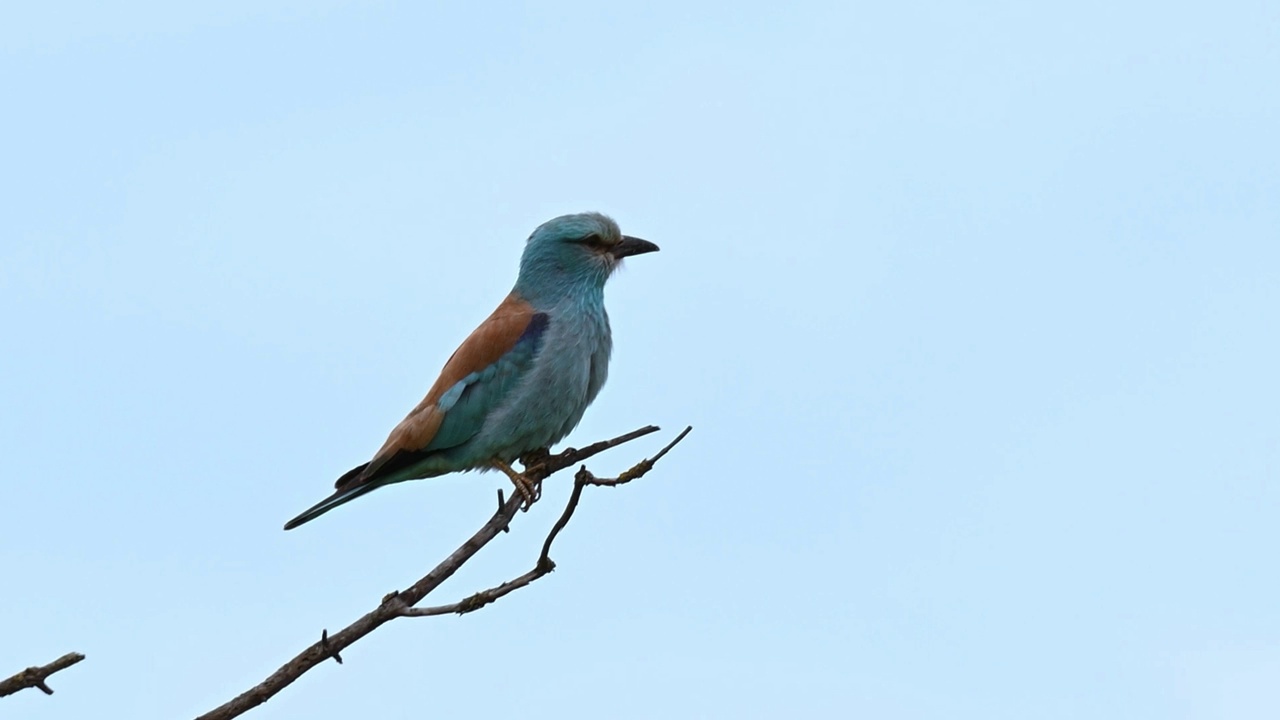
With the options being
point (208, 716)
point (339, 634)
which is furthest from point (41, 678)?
point (339, 634)

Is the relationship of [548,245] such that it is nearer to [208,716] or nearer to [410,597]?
[410,597]

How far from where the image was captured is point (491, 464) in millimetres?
7152

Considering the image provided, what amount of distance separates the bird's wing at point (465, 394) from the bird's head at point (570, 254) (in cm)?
27

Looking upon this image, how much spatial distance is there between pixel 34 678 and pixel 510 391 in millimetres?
3746

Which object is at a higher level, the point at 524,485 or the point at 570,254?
the point at 570,254

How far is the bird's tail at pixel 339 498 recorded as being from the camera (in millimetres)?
6488

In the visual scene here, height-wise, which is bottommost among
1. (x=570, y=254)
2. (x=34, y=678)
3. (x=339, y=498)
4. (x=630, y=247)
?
(x=34, y=678)

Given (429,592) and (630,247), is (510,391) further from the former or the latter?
(429,592)

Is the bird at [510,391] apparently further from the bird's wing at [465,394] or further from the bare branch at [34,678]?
the bare branch at [34,678]

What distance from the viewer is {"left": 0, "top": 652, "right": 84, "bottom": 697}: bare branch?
11.0ft

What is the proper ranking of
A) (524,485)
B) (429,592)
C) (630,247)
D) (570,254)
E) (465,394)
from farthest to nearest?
(630,247), (570,254), (465,394), (524,485), (429,592)

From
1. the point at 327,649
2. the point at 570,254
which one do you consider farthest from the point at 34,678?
the point at 570,254

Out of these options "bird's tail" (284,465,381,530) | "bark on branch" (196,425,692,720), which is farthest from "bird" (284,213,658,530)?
"bark on branch" (196,425,692,720)

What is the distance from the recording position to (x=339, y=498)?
667 cm
